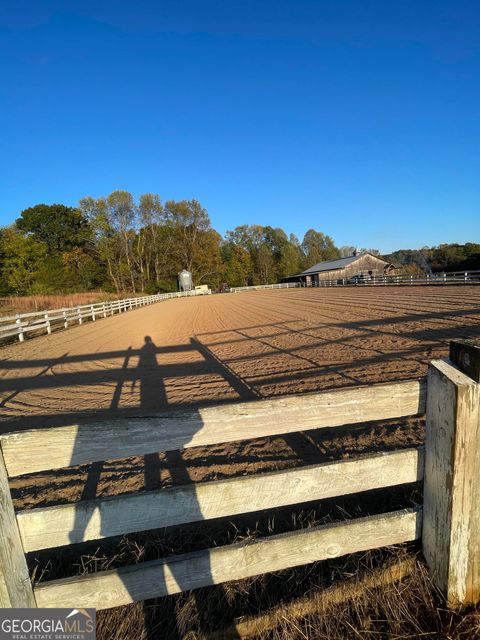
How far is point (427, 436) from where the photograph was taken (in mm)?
1756

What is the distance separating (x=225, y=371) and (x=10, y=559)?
5912 millimetres

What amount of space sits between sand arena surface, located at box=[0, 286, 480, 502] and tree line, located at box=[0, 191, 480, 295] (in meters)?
37.7

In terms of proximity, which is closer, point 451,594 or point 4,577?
point 4,577

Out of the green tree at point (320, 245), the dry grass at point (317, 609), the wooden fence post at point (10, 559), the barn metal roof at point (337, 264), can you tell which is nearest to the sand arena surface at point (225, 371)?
the dry grass at point (317, 609)

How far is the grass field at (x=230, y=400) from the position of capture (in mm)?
1755

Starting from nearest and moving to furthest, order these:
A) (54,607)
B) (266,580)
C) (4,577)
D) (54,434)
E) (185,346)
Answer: (4,577) < (54,434) < (54,607) < (266,580) < (185,346)

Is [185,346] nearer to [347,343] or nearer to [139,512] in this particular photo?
[347,343]

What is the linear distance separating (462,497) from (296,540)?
2.80 feet

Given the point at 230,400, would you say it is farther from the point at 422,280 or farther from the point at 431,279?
the point at 431,279

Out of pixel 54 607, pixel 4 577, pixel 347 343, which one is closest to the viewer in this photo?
pixel 4 577

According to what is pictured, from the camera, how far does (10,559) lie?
143cm

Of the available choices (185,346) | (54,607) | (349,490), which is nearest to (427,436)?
(349,490)

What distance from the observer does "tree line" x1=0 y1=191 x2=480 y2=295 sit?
4426 centimetres

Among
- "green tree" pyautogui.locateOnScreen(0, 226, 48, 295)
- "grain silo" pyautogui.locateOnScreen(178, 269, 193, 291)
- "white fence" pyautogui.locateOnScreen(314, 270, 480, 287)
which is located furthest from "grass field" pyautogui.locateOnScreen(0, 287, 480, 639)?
"grain silo" pyautogui.locateOnScreen(178, 269, 193, 291)
